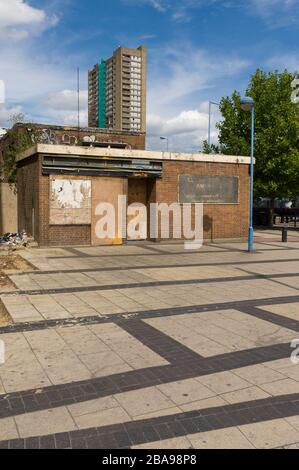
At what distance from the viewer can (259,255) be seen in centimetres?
1650

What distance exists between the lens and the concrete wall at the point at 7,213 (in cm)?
2198

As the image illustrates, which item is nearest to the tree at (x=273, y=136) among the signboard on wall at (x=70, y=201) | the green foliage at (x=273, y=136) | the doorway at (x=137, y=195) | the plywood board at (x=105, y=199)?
the green foliage at (x=273, y=136)

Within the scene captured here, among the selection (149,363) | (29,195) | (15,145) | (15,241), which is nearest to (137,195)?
(29,195)

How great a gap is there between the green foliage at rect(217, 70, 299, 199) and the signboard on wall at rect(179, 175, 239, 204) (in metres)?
7.20

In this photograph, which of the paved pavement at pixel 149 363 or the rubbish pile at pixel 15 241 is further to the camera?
the rubbish pile at pixel 15 241

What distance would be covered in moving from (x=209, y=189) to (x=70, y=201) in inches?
257

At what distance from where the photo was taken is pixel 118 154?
18391 millimetres

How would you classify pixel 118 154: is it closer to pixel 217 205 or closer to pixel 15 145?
pixel 217 205

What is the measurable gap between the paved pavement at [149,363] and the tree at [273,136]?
56.3 ft

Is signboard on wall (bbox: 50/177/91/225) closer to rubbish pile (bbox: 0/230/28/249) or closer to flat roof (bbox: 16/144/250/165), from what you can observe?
flat roof (bbox: 16/144/250/165)

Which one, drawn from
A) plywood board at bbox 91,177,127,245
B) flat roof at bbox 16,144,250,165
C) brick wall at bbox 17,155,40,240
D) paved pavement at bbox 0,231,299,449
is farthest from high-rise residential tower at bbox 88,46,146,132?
paved pavement at bbox 0,231,299,449

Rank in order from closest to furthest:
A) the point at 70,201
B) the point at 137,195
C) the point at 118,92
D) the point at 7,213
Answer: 1. the point at 70,201
2. the point at 137,195
3. the point at 7,213
4. the point at 118,92

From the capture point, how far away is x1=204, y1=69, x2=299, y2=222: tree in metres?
27.0

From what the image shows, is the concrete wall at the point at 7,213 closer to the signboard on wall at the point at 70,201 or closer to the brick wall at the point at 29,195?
the brick wall at the point at 29,195
